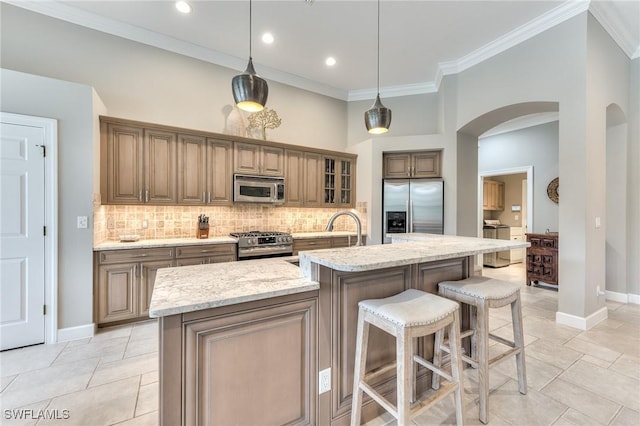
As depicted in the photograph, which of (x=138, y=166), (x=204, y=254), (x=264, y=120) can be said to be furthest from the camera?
(x=264, y=120)

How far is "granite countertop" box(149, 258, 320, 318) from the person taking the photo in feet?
3.64

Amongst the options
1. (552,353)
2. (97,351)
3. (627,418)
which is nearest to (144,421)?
(97,351)

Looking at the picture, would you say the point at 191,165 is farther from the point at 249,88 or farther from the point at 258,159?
the point at 249,88

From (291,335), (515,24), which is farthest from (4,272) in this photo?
(515,24)

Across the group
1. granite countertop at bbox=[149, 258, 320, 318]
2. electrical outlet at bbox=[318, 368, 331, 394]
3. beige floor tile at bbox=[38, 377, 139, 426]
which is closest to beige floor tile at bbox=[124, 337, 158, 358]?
beige floor tile at bbox=[38, 377, 139, 426]

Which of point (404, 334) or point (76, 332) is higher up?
point (404, 334)

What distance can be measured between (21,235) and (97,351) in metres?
1.30

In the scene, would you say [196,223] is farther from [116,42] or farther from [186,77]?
[116,42]

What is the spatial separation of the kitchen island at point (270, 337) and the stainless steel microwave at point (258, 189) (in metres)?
2.27

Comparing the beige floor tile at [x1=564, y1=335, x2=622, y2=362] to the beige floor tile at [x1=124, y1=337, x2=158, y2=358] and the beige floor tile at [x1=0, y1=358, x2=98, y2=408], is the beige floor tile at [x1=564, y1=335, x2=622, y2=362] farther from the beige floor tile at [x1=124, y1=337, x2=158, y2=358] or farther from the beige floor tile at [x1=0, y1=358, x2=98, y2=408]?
the beige floor tile at [x1=0, y1=358, x2=98, y2=408]

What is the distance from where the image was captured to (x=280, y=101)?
4.57 meters

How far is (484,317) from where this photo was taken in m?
1.75

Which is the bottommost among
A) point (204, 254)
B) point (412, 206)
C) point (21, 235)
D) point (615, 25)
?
point (204, 254)

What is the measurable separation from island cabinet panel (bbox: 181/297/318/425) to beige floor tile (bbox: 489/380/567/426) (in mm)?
1257
